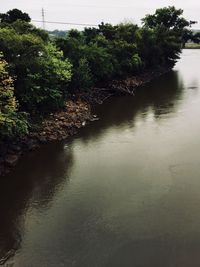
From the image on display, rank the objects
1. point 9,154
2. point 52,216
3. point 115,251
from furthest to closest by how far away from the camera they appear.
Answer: point 9,154 → point 52,216 → point 115,251

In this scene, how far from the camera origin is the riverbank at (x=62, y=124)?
92.4ft

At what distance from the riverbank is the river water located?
83 centimetres

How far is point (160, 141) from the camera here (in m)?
31.6

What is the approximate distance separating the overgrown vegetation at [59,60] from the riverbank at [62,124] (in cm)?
105

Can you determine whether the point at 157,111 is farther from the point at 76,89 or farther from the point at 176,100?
the point at 76,89

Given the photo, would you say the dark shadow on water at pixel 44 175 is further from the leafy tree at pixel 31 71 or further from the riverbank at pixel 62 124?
the leafy tree at pixel 31 71

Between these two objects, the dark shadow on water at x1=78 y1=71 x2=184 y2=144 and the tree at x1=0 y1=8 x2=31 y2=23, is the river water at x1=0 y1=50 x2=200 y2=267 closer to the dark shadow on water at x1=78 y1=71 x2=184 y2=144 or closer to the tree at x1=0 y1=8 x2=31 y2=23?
the dark shadow on water at x1=78 y1=71 x2=184 y2=144

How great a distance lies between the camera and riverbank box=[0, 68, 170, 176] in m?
28.2

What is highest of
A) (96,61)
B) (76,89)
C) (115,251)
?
(96,61)

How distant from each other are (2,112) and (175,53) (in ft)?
178

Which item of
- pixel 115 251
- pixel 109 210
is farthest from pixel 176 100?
pixel 115 251

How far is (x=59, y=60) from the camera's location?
37.0m

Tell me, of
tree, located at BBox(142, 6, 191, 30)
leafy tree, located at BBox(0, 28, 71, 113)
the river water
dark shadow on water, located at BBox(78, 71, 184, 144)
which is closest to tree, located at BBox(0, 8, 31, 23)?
dark shadow on water, located at BBox(78, 71, 184, 144)

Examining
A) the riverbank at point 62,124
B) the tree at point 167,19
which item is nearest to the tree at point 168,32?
the tree at point 167,19
